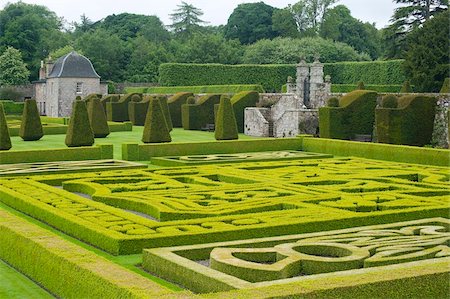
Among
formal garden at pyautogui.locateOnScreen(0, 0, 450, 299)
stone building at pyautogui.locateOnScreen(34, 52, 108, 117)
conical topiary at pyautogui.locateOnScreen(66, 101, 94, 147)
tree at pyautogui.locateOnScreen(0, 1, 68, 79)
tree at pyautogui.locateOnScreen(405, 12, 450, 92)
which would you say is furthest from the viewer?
tree at pyautogui.locateOnScreen(0, 1, 68, 79)

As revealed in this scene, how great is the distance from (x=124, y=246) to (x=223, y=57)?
60.4m

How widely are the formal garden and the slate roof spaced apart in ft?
29.0

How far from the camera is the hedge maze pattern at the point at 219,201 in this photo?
44.3 feet

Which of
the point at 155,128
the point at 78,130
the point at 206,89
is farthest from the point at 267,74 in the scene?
the point at 78,130

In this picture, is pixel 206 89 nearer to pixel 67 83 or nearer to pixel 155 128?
pixel 67 83

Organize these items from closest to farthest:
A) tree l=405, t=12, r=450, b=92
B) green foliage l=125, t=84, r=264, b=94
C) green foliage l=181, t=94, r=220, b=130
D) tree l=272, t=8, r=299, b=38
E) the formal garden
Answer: the formal garden → tree l=405, t=12, r=450, b=92 → green foliage l=181, t=94, r=220, b=130 → green foliage l=125, t=84, r=264, b=94 → tree l=272, t=8, r=299, b=38

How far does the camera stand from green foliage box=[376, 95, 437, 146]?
3212 centimetres

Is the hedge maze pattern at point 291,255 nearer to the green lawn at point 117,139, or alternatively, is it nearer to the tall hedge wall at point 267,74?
→ the green lawn at point 117,139

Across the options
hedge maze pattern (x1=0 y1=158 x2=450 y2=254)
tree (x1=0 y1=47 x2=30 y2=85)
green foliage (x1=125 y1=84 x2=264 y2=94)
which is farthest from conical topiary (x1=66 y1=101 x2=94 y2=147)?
tree (x1=0 y1=47 x2=30 y2=85)

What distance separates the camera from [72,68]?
205 ft

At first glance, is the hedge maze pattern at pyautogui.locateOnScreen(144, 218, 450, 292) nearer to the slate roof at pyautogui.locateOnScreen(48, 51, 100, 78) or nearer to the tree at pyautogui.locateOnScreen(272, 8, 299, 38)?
the slate roof at pyautogui.locateOnScreen(48, 51, 100, 78)

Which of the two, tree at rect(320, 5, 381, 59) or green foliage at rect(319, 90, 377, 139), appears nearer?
green foliage at rect(319, 90, 377, 139)

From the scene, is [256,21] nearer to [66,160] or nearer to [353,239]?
[66,160]

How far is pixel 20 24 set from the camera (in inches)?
3140
